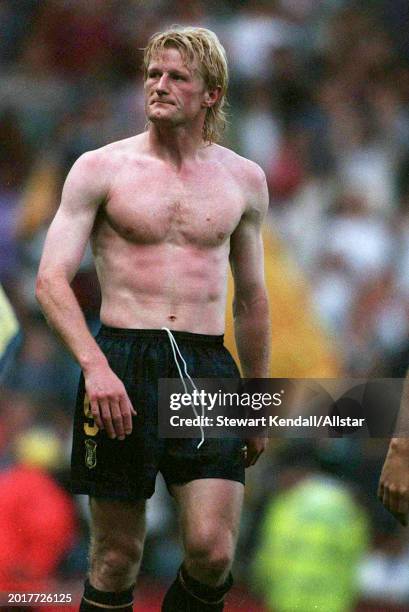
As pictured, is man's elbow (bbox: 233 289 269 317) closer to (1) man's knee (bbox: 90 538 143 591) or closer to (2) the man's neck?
(2) the man's neck

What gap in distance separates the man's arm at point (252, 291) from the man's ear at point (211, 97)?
195mm

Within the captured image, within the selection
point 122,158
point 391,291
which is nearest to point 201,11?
point 391,291

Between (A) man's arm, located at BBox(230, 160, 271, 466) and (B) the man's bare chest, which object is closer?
(B) the man's bare chest

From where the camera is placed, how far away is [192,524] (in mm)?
3027

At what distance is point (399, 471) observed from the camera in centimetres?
264

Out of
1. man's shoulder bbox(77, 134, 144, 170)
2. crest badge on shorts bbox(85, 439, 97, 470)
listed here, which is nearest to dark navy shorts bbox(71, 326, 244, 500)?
crest badge on shorts bbox(85, 439, 97, 470)

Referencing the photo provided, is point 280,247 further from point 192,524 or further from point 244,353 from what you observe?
point 192,524

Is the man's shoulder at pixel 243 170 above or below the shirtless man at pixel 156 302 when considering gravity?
above

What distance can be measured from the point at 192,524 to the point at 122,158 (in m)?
0.88

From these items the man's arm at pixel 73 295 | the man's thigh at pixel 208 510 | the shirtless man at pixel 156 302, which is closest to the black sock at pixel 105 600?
the shirtless man at pixel 156 302

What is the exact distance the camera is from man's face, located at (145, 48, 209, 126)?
3.14 meters

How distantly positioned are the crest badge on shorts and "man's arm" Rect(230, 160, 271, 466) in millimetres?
431

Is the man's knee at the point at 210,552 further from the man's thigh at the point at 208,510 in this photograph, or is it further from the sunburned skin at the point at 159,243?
the sunburned skin at the point at 159,243

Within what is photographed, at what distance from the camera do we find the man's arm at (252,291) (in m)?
3.31
